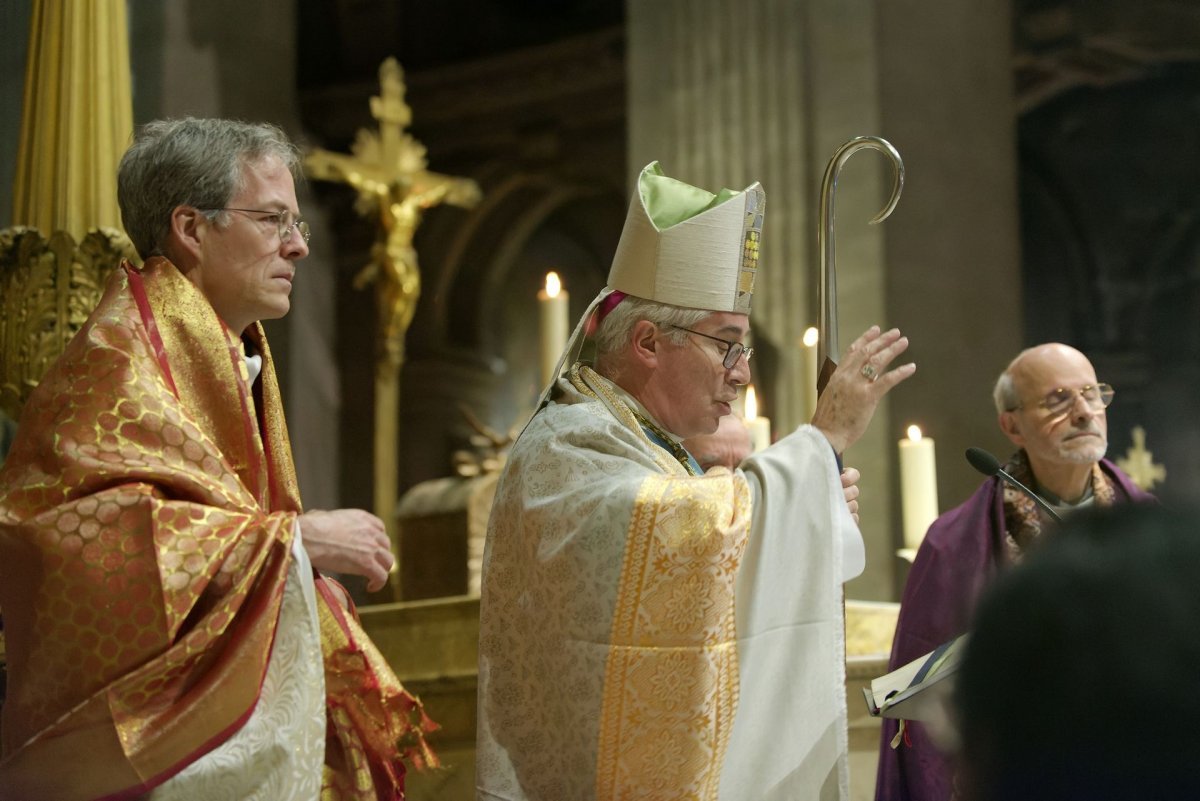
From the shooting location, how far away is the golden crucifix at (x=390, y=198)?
701 centimetres

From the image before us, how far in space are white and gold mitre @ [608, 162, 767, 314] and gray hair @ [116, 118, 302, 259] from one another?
27.2 inches

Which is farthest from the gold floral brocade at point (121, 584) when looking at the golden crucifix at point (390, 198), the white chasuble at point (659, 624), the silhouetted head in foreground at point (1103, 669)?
the golden crucifix at point (390, 198)

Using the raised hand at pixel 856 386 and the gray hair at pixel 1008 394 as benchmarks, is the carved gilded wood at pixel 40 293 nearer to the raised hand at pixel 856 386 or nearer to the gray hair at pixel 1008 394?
the raised hand at pixel 856 386

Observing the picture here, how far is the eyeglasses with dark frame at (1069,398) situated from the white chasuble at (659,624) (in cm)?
139

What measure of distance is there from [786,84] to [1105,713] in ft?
18.6

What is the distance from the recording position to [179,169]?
257 cm

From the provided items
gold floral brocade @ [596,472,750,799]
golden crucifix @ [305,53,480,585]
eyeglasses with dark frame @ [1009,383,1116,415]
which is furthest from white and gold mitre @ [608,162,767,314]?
golden crucifix @ [305,53,480,585]

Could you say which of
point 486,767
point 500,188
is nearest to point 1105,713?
point 486,767

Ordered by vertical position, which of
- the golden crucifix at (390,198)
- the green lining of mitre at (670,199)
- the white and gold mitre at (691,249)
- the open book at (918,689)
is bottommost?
the open book at (918,689)

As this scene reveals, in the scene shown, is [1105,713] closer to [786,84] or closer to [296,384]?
[786,84]

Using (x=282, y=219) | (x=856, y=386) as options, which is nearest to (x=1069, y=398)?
(x=856, y=386)

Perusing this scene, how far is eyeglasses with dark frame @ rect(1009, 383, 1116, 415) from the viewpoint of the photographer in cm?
383

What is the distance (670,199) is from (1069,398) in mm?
1383

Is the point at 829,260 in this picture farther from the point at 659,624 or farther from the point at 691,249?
the point at 659,624
